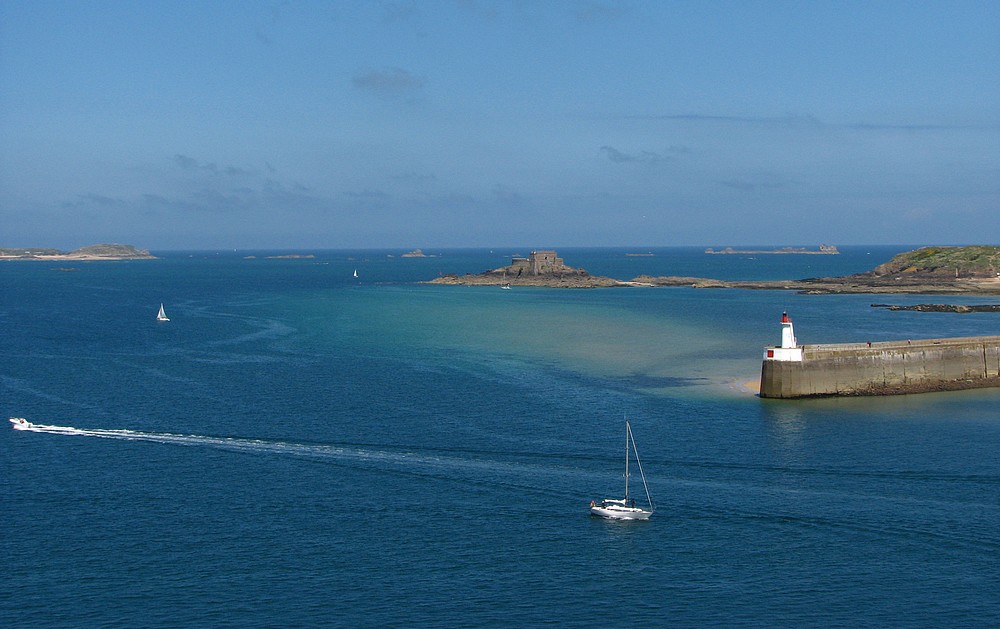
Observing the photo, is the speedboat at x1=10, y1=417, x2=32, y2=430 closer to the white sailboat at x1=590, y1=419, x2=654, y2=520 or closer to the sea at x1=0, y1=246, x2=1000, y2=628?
the sea at x1=0, y1=246, x2=1000, y2=628

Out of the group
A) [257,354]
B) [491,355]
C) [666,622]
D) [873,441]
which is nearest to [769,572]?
[666,622]

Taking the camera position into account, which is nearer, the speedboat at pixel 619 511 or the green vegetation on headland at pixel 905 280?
the speedboat at pixel 619 511

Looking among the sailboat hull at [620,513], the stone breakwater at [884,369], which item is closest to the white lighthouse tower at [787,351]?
the stone breakwater at [884,369]

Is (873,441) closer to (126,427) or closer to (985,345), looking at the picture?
(985,345)

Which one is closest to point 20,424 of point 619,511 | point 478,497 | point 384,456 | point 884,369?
point 384,456

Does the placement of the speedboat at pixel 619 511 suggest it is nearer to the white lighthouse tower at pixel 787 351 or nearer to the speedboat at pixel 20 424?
the white lighthouse tower at pixel 787 351

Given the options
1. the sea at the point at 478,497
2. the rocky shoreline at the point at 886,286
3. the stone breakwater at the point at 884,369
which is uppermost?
the rocky shoreline at the point at 886,286
